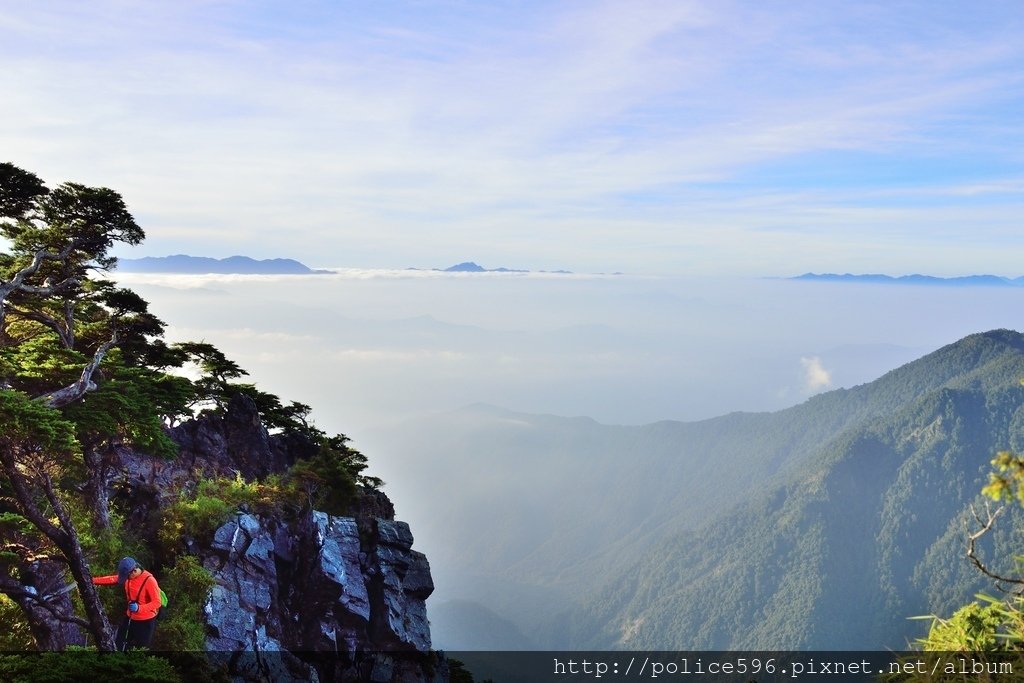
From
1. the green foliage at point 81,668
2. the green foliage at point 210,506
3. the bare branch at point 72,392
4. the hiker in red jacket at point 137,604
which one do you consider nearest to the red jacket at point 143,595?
the hiker in red jacket at point 137,604

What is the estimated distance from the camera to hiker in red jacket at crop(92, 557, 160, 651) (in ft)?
52.4

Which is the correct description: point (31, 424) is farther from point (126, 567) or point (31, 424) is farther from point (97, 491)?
point (97, 491)

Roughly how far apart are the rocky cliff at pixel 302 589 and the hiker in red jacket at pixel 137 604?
7.62ft

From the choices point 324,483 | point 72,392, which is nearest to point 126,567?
point 72,392

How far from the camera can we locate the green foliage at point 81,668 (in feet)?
38.9

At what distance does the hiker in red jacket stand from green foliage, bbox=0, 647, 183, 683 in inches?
88.8

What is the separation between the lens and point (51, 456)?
16.4 m

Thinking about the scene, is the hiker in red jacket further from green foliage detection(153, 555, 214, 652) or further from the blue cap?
green foliage detection(153, 555, 214, 652)

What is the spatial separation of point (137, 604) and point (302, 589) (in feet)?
23.7

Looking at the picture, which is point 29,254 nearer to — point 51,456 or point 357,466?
point 51,456

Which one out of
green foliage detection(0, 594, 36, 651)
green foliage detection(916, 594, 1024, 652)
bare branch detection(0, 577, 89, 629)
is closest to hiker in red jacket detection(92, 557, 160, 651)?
bare branch detection(0, 577, 89, 629)

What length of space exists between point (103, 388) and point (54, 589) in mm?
5485

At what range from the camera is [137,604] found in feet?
52.2

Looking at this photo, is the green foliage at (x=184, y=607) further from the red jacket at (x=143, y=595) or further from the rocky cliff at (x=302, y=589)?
the red jacket at (x=143, y=595)
